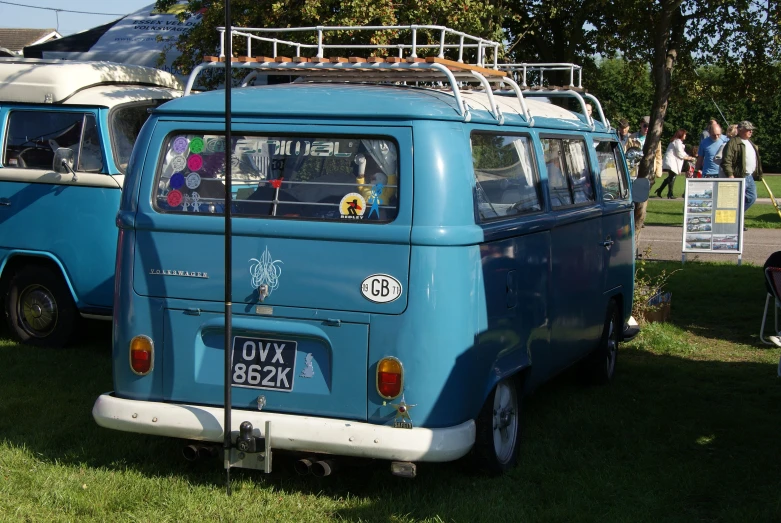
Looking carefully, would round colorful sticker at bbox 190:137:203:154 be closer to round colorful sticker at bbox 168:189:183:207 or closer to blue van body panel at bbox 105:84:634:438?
blue van body panel at bbox 105:84:634:438

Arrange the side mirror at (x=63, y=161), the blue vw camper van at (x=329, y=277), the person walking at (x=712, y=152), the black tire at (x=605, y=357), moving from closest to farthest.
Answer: the blue vw camper van at (x=329, y=277), the black tire at (x=605, y=357), the side mirror at (x=63, y=161), the person walking at (x=712, y=152)

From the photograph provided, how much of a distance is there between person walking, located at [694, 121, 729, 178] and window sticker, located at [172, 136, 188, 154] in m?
12.5

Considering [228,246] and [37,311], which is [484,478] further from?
[37,311]

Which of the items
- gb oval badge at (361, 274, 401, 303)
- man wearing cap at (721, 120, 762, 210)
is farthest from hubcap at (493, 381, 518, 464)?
man wearing cap at (721, 120, 762, 210)

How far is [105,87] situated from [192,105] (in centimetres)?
356

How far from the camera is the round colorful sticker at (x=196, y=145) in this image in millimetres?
4992

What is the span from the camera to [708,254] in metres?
13.7

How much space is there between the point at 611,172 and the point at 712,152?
906 cm

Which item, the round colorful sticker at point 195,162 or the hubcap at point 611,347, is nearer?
the round colorful sticker at point 195,162

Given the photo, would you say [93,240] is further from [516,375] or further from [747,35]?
[747,35]

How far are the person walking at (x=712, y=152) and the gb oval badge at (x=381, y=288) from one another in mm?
12531

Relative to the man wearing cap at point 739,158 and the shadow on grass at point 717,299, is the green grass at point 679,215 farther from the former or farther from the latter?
the shadow on grass at point 717,299

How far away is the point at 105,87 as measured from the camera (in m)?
8.23

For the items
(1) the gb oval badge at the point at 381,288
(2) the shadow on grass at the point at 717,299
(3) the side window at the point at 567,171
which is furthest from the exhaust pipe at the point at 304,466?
(2) the shadow on grass at the point at 717,299
